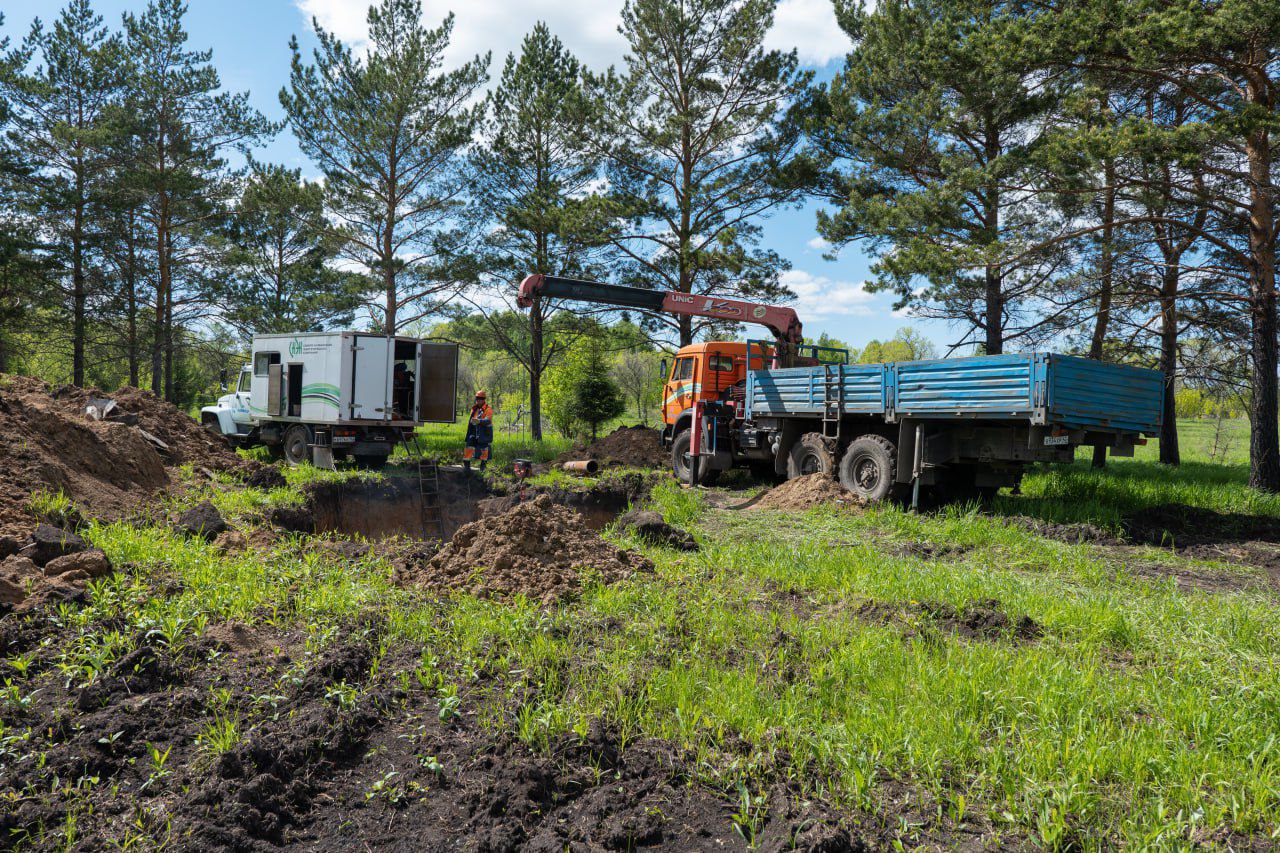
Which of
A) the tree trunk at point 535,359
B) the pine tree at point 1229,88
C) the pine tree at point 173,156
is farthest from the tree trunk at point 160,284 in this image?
the pine tree at point 1229,88

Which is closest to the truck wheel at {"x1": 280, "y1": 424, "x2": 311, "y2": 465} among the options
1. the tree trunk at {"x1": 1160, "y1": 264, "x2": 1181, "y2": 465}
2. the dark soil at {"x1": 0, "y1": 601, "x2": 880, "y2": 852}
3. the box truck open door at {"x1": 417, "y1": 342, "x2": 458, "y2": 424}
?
the box truck open door at {"x1": 417, "y1": 342, "x2": 458, "y2": 424}

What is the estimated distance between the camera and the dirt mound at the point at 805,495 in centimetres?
1112

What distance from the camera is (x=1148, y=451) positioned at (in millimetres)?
32375

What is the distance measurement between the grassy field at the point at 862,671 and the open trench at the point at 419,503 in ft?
14.6

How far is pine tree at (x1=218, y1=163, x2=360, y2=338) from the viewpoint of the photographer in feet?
71.5

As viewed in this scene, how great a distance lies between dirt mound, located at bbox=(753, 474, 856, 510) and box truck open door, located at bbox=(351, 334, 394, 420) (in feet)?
24.4

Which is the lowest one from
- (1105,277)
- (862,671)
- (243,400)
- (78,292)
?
(862,671)

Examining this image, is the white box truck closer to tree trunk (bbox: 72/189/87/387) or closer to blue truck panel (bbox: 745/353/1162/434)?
blue truck panel (bbox: 745/353/1162/434)

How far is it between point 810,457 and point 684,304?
386cm

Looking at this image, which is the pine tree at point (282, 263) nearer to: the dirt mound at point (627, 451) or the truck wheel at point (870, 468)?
the dirt mound at point (627, 451)

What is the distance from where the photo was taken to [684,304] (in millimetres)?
14266

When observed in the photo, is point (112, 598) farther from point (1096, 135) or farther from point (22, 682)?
point (1096, 135)

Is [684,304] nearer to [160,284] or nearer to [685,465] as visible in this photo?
[685,465]

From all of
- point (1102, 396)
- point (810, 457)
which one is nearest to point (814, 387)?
point (810, 457)
